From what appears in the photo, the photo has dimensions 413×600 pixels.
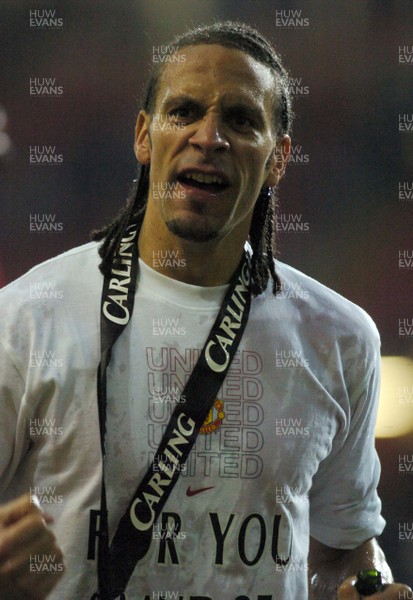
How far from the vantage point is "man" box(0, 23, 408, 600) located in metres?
1.94

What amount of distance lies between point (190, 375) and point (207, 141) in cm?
54

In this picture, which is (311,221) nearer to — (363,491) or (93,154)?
(93,154)

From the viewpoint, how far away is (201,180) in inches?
79.0

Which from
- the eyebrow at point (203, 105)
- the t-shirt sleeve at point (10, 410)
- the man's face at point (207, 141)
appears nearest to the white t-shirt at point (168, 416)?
the t-shirt sleeve at point (10, 410)

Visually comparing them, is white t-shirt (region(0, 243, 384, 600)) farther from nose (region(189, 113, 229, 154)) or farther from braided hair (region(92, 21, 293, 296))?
nose (region(189, 113, 229, 154))

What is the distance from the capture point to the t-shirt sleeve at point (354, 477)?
7.16 feet

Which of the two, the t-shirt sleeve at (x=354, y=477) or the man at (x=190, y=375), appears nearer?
the man at (x=190, y=375)

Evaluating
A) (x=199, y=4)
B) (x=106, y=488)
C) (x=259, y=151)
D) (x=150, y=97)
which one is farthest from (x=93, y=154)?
(x=106, y=488)

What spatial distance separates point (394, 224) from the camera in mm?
3053

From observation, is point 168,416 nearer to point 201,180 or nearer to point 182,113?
point 201,180

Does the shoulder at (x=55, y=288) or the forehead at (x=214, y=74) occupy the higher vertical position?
the forehead at (x=214, y=74)

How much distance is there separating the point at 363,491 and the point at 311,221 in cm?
108

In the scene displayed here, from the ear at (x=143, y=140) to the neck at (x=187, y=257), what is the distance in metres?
0.16

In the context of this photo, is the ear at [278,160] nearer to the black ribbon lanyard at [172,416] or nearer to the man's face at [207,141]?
the man's face at [207,141]
